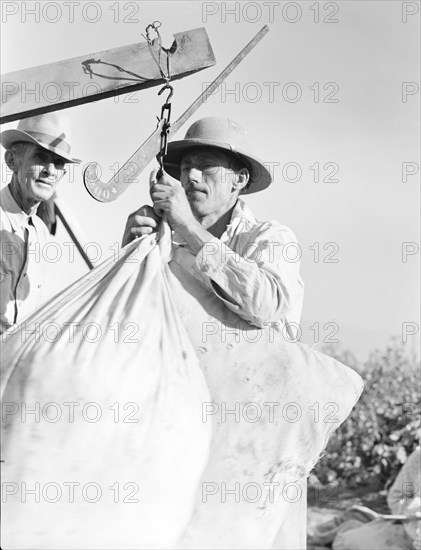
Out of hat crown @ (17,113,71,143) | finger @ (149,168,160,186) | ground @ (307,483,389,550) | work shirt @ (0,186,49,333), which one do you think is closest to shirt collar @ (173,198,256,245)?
finger @ (149,168,160,186)

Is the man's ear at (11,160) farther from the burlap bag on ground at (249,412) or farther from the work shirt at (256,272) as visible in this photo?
the burlap bag on ground at (249,412)

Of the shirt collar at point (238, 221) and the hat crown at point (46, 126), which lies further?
the hat crown at point (46, 126)

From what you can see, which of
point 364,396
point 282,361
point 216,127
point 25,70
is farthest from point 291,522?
point 364,396

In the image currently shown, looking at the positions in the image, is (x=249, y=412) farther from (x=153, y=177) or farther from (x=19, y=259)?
(x=19, y=259)

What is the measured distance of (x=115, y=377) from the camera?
2.46 metres

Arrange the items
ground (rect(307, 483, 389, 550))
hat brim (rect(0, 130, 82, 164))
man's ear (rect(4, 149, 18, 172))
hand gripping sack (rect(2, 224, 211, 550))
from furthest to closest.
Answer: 1. ground (rect(307, 483, 389, 550))
2. man's ear (rect(4, 149, 18, 172))
3. hat brim (rect(0, 130, 82, 164))
4. hand gripping sack (rect(2, 224, 211, 550))

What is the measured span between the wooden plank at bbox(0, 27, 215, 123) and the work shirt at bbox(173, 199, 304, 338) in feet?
1.94

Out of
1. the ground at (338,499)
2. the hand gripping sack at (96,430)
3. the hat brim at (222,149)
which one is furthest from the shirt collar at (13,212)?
the ground at (338,499)

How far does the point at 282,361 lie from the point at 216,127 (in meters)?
0.85

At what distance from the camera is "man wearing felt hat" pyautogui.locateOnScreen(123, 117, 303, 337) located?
2805 mm

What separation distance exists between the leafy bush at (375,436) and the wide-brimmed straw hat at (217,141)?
18.1ft

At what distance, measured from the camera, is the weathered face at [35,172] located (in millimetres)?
3848

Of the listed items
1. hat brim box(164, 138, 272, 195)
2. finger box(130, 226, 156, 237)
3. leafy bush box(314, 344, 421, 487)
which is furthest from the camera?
leafy bush box(314, 344, 421, 487)

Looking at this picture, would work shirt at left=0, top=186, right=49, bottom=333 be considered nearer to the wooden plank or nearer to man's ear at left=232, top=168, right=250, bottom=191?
the wooden plank
